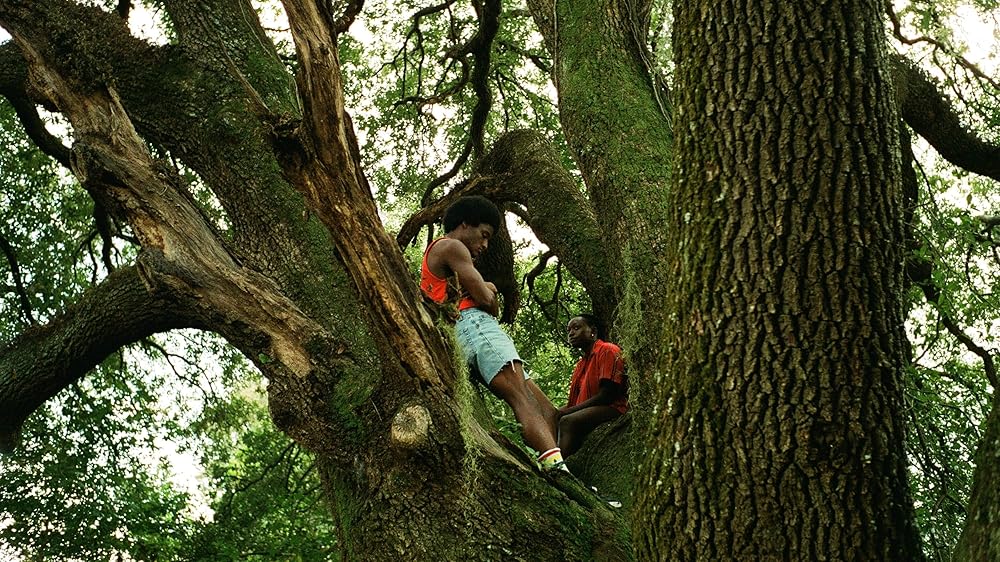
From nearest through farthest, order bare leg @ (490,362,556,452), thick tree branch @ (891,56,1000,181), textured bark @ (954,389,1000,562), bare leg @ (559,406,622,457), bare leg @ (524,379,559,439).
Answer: textured bark @ (954,389,1000,562) < bare leg @ (490,362,556,452) < bare leg @ (524,379,559,439) < bare leg @ (559,406,622,457) < thick tree branch @ (891,56,1000,181)

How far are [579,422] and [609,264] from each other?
1029 mm

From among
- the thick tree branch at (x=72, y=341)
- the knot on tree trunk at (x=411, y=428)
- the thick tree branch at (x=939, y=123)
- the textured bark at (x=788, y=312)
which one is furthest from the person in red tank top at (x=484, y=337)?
the thick tree branch at (x=939, y=123)

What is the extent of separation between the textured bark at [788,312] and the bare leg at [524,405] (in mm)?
1698

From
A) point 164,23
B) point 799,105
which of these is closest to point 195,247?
point 799,105

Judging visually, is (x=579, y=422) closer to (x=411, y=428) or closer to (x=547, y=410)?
(x=547, y=410)

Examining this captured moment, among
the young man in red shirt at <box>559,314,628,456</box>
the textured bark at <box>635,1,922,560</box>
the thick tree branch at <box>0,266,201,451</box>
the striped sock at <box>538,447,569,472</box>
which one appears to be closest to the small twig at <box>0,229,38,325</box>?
the thick tree branch at <box>0,266,201,451</box>

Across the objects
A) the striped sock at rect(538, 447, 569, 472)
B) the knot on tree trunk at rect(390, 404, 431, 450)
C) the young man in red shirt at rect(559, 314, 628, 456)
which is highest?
the young man in red shirt at rect(559, 314, 628, 456)

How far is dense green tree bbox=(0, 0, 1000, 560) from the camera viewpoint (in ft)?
8.98

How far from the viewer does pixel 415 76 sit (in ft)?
36.7

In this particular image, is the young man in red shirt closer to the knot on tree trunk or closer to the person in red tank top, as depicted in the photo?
the person in red tank top

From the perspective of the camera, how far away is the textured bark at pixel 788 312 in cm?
271

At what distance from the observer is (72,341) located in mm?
5383

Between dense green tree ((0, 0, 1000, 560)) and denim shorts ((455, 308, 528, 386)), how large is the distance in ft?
1.73

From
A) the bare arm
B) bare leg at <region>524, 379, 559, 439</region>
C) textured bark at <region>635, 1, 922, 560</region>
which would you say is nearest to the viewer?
textured bark at <region>635, 1, 922, 560</region>
